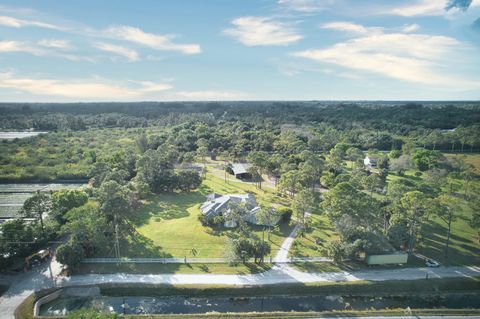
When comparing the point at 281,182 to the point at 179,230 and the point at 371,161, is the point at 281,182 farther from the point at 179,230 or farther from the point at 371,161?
the point at 371,161

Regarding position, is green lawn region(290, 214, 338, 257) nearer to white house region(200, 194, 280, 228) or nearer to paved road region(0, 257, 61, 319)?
white house region(200, 194, 280, 228)

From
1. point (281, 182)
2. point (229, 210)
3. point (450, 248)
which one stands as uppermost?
point (281, 182)

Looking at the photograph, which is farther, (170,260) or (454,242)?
(454,242)

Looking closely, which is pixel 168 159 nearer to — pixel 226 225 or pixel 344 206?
pixel 226 225

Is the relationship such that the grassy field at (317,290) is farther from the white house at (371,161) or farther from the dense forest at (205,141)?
the white house at (371,161)

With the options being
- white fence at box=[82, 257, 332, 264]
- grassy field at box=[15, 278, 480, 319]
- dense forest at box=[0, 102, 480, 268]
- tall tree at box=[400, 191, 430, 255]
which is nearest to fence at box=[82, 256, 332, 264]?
white fence at box=[82, 257, 332, 264]

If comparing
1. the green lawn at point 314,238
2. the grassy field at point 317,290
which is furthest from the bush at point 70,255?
the green lawn at point 314,238

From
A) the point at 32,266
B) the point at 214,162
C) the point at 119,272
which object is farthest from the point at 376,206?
the point at 214,162

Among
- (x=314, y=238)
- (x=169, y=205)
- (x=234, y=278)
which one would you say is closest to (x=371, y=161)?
(x=314, y=238)
